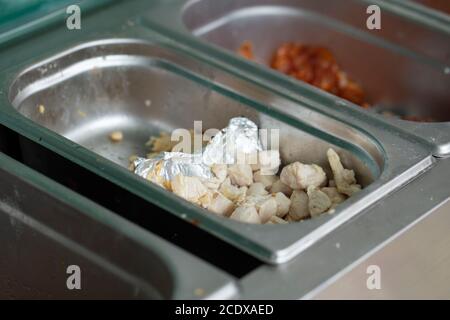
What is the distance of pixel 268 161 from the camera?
1.55 metres

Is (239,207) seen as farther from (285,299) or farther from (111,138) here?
(111,138)

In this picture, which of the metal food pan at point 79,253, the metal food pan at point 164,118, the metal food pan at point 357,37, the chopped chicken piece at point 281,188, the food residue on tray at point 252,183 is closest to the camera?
the metal food pan at point 79,253

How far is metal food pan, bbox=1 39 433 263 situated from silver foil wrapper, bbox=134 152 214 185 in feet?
0.41

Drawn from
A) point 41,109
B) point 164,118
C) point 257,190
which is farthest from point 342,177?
point 41,109

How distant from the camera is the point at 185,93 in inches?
66.7

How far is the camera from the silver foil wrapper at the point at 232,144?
155cm

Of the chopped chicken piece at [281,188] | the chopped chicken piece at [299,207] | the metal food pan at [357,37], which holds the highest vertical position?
the metal food pan at [357,37]

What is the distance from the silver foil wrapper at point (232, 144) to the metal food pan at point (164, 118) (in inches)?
1.4

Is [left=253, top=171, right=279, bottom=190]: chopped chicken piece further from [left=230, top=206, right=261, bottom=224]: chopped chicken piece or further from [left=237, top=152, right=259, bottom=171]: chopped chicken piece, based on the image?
[left=230, top=206, right=261, bottom=224]: chopped chicken piece

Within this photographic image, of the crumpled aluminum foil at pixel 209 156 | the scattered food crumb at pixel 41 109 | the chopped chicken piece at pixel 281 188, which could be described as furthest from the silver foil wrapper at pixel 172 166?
the scattered food crumb at pixel 41 109

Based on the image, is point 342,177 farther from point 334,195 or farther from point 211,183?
point 211,183

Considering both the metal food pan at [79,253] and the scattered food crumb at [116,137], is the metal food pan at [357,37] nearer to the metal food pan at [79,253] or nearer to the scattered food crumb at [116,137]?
the scattered food crumb at [116,137]

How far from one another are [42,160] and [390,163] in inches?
20.5

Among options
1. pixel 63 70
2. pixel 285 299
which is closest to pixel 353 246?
pixel 285 299
